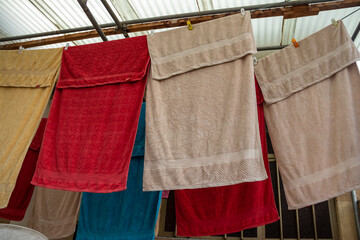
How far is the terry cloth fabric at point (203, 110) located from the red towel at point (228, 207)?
62cm

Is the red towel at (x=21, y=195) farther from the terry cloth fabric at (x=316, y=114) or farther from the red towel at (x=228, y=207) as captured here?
the terry cloth fabric at (x=316, y=114)

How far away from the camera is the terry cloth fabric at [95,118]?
1895 mm

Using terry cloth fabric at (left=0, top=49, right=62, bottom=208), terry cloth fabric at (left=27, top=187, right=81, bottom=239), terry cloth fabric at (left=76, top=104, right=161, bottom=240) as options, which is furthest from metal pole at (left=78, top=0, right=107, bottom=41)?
terry cloth fabric at (left=27, top=187, right=81, bottom=239)

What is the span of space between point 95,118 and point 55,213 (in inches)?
70.9

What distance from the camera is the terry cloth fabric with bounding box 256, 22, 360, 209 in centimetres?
178

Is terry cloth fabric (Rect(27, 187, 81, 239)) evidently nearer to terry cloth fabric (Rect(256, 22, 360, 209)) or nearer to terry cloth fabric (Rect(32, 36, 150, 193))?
terry cloth fabric (Rect(32, 36, 150, 193))

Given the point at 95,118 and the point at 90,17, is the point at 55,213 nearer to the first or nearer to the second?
the point at 95,118

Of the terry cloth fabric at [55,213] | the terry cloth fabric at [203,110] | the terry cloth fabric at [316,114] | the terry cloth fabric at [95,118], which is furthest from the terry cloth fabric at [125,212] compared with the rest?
the terry cloth fabric at [316,114]

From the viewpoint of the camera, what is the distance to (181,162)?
174 cm

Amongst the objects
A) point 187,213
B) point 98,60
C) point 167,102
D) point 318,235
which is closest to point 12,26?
point 98,60

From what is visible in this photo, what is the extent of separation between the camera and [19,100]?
7.69 feet

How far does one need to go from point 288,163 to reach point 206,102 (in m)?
0.83

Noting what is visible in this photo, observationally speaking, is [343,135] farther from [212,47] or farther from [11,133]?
[11,133]

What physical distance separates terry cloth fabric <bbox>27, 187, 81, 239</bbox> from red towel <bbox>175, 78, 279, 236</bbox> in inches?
55.3
